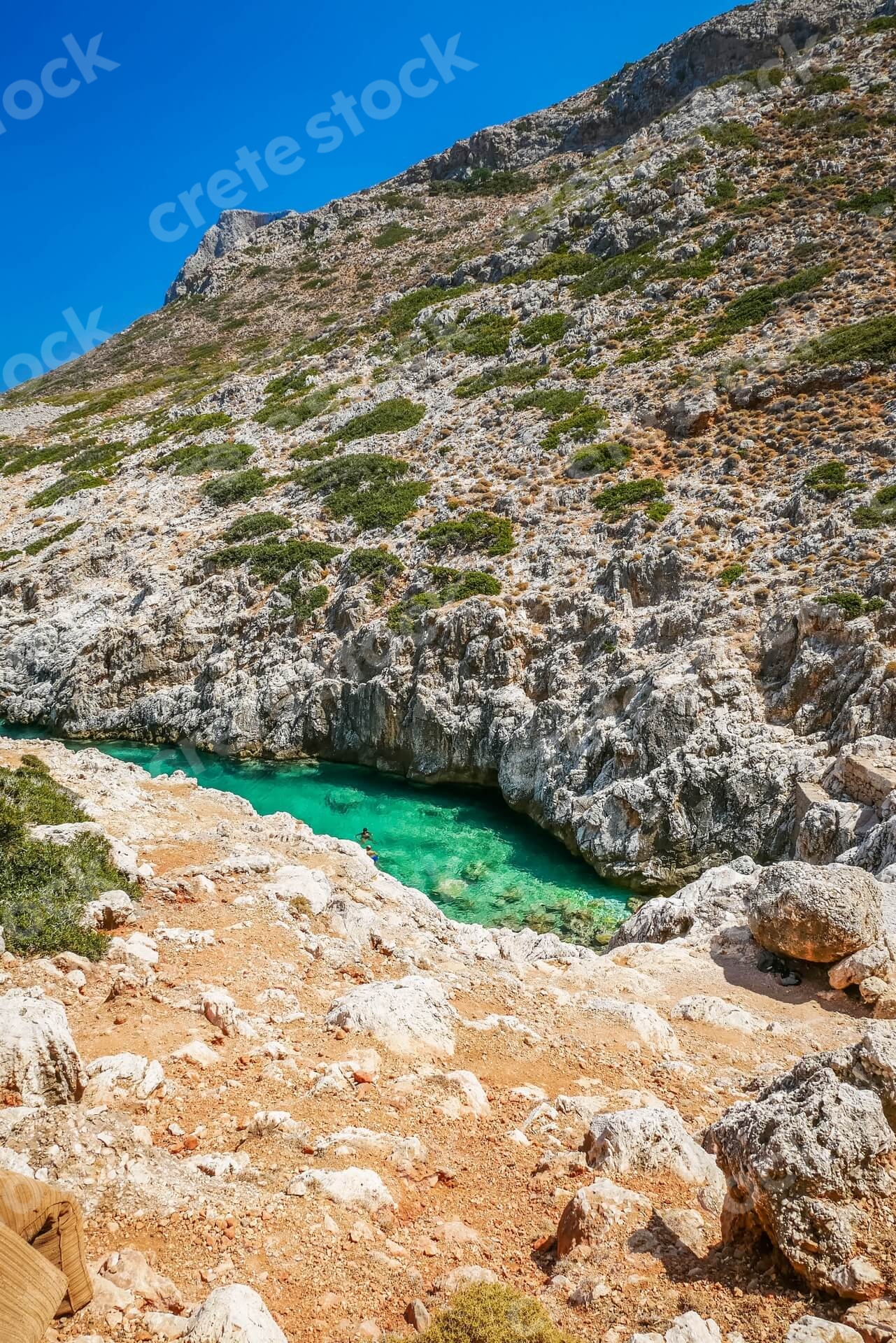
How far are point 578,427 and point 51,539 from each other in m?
28.9

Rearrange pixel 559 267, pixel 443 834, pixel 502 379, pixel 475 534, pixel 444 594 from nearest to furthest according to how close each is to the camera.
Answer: pixel 443 834, pixel 444 594, pixel 475 534, pixel 502 379, pixel 559 267

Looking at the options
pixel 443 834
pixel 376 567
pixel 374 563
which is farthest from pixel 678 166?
pixel 443 834

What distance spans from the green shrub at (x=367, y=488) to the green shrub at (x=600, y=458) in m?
7.25

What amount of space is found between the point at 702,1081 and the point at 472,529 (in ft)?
80.1

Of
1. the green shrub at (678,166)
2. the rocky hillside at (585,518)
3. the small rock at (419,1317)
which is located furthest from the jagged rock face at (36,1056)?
the green shrub at (678,166)

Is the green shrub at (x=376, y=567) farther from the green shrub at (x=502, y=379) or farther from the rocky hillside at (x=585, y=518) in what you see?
the green shrub at (x=502, y=379)

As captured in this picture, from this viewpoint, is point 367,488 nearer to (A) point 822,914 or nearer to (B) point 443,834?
(B) point 443,834

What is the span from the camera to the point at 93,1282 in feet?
12.8

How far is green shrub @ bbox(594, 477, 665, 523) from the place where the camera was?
27.0 meters

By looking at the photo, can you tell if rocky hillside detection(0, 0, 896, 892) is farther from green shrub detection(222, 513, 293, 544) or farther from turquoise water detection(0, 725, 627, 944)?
turquoise water detection(0, 725, 627, 944)

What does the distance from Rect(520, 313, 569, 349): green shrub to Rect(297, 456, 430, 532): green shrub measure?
11193 millimetres

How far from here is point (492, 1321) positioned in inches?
146

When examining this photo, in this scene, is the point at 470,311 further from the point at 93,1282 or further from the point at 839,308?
the point at 93,1282

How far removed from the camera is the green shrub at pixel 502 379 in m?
37.8
